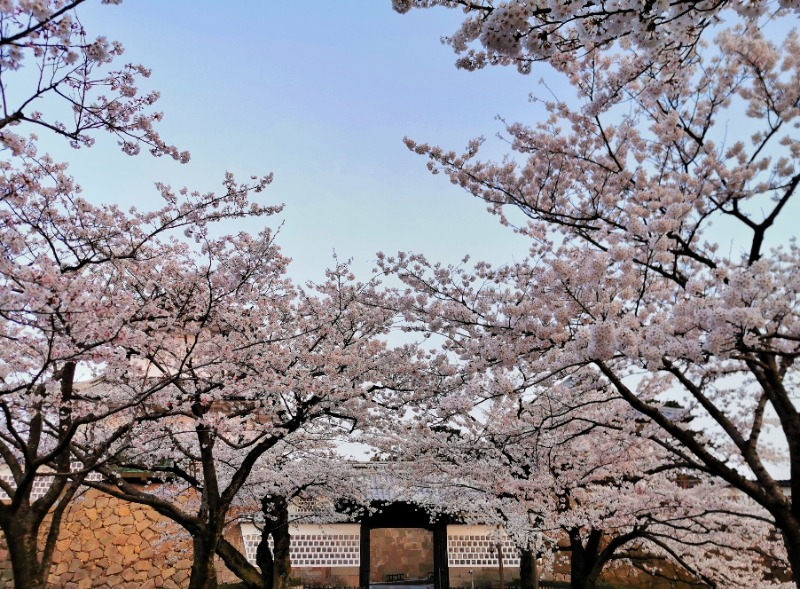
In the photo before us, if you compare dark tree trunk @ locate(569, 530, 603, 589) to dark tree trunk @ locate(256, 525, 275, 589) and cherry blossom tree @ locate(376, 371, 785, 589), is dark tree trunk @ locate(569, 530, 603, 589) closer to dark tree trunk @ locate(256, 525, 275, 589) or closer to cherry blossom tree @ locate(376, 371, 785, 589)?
cherry blossom tree @ locate(376, 371, 785, 589)

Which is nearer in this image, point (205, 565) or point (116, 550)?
point (205, 565)

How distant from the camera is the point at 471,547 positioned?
48.5 feet

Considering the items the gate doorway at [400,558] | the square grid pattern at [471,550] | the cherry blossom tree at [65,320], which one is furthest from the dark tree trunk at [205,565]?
the gate doorway at [400,558]

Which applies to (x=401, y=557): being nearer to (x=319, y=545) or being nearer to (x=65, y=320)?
(x=319, y=545)

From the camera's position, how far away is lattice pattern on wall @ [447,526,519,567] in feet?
47.9

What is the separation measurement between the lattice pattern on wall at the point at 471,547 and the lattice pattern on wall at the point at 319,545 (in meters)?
2.70

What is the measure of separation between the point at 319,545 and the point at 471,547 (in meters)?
4.33

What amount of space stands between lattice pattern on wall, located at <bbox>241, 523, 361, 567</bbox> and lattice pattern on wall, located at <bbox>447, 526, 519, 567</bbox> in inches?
106

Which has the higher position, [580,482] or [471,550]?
[580,482]

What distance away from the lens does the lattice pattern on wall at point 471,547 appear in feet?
47.9

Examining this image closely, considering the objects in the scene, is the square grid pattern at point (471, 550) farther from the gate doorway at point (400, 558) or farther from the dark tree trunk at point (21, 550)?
the dark tree trunk at point (21, 550)

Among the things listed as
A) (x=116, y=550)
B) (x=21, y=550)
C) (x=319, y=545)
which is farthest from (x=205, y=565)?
(x=319, y=545)

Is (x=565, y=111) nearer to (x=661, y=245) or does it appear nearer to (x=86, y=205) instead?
(x=661, y=245)

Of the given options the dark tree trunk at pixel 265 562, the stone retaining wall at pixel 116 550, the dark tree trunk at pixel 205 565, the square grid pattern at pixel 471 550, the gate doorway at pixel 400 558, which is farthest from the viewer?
the gate doorway at pixel 400 558
